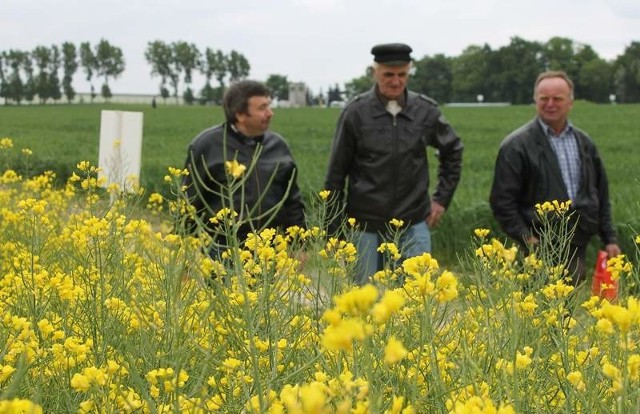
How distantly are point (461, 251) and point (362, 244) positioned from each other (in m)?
3.40

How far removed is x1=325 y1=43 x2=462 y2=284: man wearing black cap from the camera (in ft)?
14.6

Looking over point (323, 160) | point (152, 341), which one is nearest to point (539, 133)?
point (152, 341)

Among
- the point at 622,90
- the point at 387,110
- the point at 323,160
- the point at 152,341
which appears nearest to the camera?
the point at 152,341

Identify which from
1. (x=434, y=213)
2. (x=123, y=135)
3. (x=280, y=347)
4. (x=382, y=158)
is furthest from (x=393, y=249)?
(x=123, y=135)

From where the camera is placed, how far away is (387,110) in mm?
4488

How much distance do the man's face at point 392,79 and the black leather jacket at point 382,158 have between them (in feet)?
0.29

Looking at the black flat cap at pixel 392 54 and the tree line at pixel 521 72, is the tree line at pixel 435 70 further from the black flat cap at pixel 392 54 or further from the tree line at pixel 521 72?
the black flat cap at pixel 392 54

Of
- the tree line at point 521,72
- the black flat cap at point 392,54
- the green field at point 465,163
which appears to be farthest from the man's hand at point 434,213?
the tree line at point 521,72

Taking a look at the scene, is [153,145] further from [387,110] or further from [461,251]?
[387,110]

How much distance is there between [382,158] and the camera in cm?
448

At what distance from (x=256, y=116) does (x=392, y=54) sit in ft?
2.74

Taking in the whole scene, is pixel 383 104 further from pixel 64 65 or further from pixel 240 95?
pixel 64 65

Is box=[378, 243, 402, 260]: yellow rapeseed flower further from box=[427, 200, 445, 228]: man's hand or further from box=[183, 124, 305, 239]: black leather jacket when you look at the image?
box=[427, 200, 445, 228]: man's hand

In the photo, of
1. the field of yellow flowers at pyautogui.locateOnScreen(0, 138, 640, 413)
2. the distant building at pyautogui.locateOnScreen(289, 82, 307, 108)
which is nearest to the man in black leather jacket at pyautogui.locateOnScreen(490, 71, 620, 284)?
the field of yellow flowers at pyautogui.locateOnScreen(0, 138, 640, 413)
